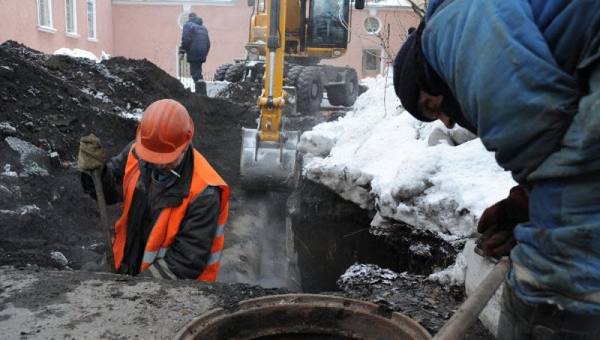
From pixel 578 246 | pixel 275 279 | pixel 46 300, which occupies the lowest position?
pixel 275 279

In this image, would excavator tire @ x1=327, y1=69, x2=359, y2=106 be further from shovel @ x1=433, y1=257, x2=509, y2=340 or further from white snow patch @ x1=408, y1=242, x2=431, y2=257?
shovel @ x1=433, y1=257, x2=509, y2=340

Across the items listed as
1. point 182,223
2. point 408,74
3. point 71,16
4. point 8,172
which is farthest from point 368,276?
point 71,16

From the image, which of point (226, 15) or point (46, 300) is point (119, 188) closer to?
point (46, 300)

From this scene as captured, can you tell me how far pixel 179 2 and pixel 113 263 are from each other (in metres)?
29.7

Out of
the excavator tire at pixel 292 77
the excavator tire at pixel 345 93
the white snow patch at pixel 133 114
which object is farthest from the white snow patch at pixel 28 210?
the excavator tire at pixel 345 93

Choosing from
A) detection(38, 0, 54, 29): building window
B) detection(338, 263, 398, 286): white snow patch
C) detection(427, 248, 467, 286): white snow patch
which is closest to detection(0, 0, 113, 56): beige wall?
detection(38, 0, 54, 29): building window

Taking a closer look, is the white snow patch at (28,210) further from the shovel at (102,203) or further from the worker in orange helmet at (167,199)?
the worker in orange helmet at (167,199)

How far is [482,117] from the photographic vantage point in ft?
3.84

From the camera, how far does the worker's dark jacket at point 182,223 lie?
9.59 feet

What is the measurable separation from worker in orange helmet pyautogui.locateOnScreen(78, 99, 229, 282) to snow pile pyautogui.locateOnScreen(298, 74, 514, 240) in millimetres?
1354

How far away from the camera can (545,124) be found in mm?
1100

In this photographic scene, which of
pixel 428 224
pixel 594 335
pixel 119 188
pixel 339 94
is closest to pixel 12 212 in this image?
pixel 119 188

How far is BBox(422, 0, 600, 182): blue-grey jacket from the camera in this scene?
1.08 metres

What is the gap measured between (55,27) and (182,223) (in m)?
22.7
